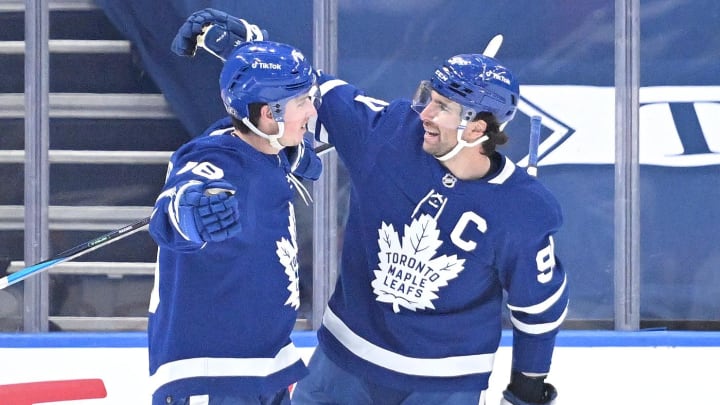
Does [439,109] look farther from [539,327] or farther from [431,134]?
[539,327]

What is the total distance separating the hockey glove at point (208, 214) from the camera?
185cm

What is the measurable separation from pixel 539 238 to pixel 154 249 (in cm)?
241

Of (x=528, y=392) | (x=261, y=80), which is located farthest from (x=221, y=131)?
(x=528, y=392)

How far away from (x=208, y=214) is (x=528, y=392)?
0.95 m

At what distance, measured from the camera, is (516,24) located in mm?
4355

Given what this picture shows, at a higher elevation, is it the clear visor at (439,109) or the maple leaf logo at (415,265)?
the clear visor at (439,109)

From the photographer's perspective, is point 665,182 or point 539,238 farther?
point 665,182

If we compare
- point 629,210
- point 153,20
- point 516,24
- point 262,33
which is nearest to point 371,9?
point 516,24

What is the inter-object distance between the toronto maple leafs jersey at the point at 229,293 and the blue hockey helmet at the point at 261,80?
73 mm

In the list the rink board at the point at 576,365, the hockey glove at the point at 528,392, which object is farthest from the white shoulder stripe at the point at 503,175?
the rink board at the point at 576,365

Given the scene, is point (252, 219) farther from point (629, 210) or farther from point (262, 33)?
point (629, 210)

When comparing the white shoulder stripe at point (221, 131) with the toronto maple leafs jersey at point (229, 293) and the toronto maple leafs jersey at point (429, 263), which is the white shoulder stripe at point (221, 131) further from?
the toronto maple leafs jersey at point (429, 263)

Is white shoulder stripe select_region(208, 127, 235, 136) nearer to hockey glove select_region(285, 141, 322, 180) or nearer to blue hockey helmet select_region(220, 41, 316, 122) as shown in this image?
blue hockey helmet select_region(220, 41, 316, 122)

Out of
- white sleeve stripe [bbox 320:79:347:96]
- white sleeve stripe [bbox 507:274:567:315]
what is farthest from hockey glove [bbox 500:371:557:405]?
white sleeve stripe [bbox 320:79:347:96]
